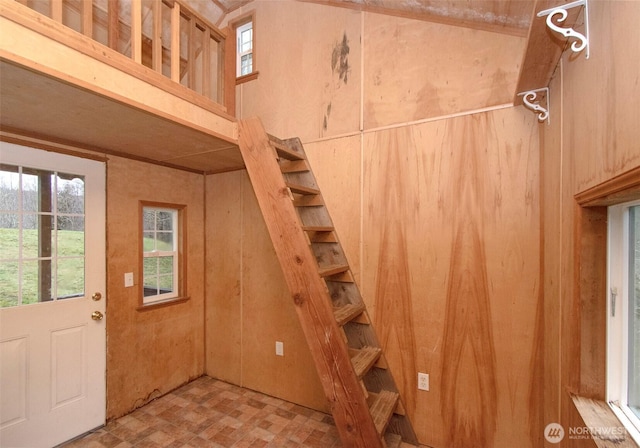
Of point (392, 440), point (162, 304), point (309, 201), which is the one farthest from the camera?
point (162, 304)

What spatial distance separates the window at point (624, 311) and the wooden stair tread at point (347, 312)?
3.71 ft

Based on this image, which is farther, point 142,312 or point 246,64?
point 246,64

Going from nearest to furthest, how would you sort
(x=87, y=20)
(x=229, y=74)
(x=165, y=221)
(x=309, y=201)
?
(x=87, y=20), (x=309, y=201), (x=229, y=74), (x=165, y=221)

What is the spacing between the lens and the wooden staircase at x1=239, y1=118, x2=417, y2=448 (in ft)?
5.01

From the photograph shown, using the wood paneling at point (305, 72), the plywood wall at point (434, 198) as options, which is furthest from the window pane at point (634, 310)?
the wood paneling at point (305, 72)

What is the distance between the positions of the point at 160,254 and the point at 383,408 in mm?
2400

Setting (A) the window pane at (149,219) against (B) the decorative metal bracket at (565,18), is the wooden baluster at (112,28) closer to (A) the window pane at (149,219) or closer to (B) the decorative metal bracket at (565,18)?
(A) the window pane at (149,219)

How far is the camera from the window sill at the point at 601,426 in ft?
3.12

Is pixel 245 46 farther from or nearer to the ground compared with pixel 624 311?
farther from the ground

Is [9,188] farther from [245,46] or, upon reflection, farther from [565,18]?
[565,18]

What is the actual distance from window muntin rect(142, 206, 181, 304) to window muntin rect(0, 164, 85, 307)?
52 centimetres

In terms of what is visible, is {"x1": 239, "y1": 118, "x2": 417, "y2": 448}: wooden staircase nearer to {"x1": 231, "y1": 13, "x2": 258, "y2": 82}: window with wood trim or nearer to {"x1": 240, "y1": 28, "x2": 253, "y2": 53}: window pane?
{"x1": 231, "y1": 13, "x2": 258, "y2": 82}: window with wood trim

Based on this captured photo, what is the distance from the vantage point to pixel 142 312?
2.57 meters

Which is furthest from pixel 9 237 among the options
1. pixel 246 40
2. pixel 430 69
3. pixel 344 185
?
pixel 430 69
